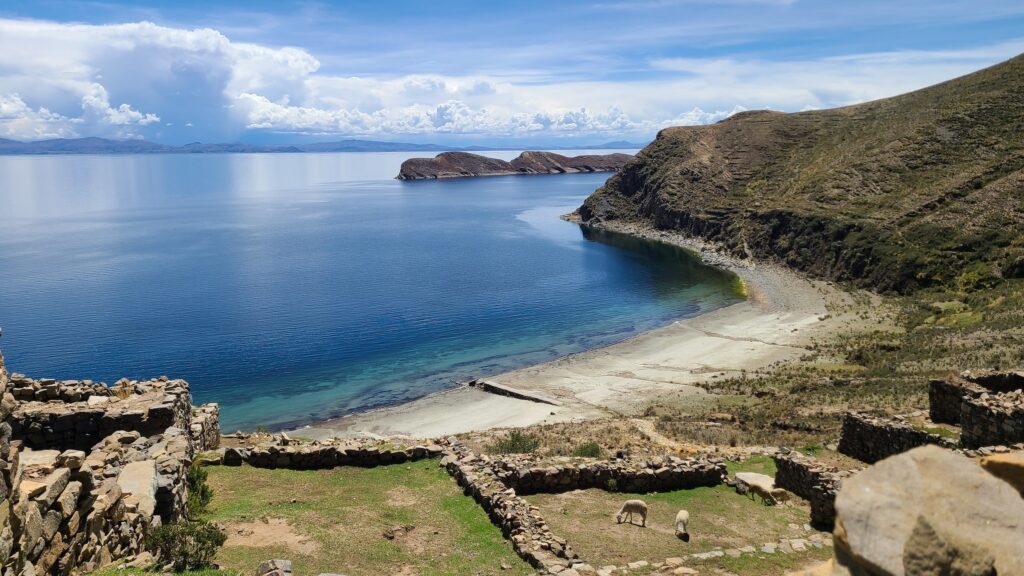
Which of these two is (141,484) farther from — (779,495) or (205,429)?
(779,495)

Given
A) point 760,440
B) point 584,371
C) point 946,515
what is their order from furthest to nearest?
point 584,371 → point 760,440 → point 946,515

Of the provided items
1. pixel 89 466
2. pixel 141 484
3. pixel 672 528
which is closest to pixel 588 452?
pixel 672 528

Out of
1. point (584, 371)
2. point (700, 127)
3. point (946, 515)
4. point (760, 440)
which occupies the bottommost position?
point (584, 371)

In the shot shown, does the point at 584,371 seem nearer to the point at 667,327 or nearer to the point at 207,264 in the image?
the point at 667,327

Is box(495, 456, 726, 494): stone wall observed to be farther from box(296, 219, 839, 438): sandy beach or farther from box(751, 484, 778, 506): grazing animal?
box(296, 219, 839, 438): sandy beach

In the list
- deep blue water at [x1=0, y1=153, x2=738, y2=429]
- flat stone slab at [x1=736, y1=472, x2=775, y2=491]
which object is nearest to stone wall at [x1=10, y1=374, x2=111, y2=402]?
flat stone slab at [x1=736, y1=472, x2=775, y2=491]

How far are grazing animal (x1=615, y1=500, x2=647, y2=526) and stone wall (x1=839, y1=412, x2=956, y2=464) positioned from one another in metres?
9.60

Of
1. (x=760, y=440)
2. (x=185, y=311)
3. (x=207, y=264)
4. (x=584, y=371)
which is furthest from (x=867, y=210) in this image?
(x=207, y=264)

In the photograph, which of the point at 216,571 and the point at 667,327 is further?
the point at 667,327

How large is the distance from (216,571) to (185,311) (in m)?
63.1

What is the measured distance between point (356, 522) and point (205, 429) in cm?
873

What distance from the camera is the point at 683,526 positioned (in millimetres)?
16375

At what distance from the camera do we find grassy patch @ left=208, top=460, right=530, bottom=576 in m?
13.8

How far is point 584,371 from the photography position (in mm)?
51438
